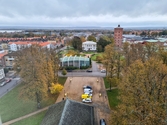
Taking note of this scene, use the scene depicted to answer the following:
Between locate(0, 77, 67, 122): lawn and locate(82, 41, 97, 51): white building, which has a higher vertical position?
locate(82, 41, 97, 51): white building

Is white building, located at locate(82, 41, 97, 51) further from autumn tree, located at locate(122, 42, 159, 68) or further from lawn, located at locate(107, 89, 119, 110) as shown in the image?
lawn, located at locate(107, 89, 119, 110)

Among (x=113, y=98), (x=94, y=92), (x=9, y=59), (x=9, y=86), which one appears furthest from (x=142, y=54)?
(x=9, y=59)

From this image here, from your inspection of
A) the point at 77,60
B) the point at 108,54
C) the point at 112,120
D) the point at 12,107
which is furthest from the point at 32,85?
the point at 77,60

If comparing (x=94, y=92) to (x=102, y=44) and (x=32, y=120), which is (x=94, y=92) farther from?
(x=102, y=44)

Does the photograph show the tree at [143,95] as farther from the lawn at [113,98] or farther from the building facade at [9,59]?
the building facade at [9,59]

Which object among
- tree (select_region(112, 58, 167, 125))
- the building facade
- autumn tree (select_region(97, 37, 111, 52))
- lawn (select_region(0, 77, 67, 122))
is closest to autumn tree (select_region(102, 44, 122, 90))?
tree (select_region(112, 58, 167, 125))

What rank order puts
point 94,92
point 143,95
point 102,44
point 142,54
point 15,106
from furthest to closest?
point 102,44 → point 142,54 → point 94,92 → point 15,106 → point 143,95

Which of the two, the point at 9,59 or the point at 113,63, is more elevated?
the point at 113,63
